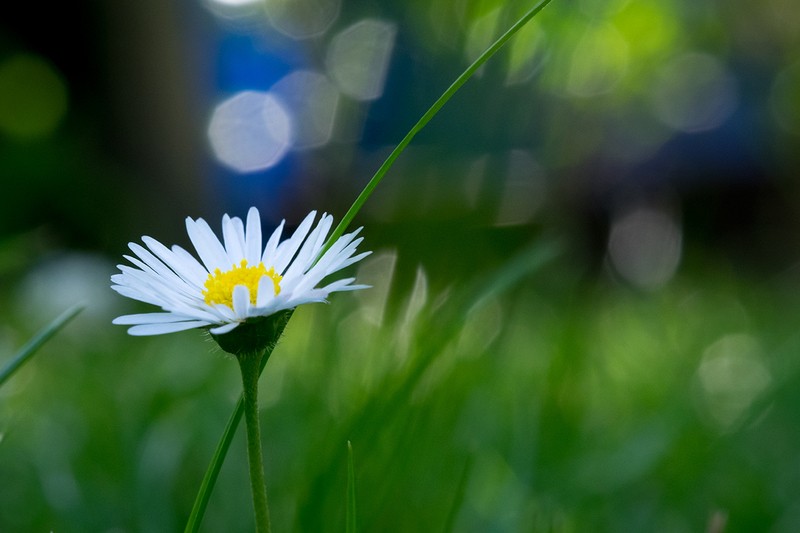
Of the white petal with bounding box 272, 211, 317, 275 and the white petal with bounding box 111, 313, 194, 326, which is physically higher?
the white petal with bounding box 272, 211, 317, 275

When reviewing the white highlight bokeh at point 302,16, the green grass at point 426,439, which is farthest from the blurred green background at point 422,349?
the white highlight bokeh at point 302,16

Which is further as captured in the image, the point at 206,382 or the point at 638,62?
the point at 638,62

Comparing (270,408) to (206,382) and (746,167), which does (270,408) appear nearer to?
(206,382)

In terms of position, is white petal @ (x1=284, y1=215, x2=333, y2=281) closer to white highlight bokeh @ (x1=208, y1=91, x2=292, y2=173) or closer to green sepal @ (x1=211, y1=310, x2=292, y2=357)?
green sepal @ (x1=211, y1=310, x2=292, y2=357)

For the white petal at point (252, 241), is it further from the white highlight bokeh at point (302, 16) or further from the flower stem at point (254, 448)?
the white highlight bokeh at point (302, 16)

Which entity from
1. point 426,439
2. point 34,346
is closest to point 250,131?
point 426,439

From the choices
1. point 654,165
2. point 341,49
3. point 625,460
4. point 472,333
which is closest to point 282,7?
point 341,49

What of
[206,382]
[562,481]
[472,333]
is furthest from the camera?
[472,333]

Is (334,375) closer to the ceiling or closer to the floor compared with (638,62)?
closer to the floor

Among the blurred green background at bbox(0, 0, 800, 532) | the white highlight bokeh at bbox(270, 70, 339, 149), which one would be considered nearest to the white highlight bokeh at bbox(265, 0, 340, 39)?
the white highlight bokeh at bbox(270, 70, 339, 149)
